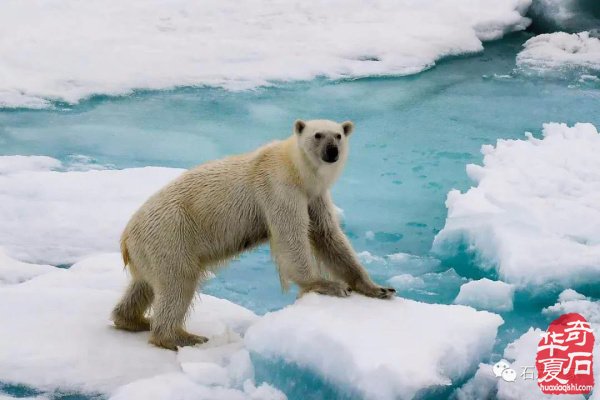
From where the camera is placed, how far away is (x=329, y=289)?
418 cm

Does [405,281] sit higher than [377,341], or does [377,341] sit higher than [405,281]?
[377,341]

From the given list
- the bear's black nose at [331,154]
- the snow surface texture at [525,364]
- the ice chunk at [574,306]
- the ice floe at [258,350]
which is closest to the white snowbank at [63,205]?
the ice floe at [258,350]

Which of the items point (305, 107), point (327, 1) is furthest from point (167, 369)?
point (327, 1)

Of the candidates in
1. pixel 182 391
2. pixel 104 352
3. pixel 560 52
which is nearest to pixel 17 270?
pixel 104 352

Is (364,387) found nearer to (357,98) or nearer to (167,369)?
(167,369)

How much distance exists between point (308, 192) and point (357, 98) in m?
5.06

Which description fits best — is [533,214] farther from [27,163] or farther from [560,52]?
[560,52]

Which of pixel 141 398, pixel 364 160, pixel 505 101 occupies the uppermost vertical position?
pixel 505 101

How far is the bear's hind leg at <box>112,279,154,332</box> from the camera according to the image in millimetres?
4555

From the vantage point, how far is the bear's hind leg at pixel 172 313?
429 cm

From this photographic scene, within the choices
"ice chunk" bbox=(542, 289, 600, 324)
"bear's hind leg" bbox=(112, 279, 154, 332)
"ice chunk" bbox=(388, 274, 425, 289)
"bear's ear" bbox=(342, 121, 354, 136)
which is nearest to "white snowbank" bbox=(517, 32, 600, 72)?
"ice chunk" bbox=(388, 274, 425, 289)

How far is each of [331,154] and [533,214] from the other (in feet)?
8.72

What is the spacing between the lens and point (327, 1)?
11.9m

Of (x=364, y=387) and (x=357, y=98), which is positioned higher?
(x=357, y=98)
